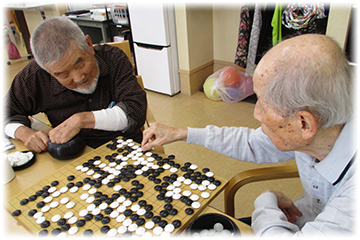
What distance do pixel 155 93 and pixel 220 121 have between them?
4.17ft

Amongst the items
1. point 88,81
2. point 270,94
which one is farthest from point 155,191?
point 88,81

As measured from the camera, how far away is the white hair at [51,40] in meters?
1.16

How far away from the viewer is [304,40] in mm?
704

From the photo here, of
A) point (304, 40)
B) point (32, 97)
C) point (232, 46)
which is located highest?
point (304, 40)

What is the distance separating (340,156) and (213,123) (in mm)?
2163

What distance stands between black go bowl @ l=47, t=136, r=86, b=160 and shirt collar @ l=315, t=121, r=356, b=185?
95cm

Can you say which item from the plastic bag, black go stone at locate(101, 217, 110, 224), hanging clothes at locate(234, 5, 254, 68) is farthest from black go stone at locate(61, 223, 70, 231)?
the plastic bag

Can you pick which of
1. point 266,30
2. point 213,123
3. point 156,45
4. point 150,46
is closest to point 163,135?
point 213,123

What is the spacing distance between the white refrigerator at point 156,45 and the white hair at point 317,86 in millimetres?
2813

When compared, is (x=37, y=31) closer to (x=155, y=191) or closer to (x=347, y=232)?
(x=155, y=191)

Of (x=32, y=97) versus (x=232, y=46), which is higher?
(x=32, y=97)

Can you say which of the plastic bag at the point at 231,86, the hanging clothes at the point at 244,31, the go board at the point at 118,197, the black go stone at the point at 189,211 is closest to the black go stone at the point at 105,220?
the go board at the point at 118,197

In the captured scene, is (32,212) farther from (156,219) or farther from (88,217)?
(156,219)

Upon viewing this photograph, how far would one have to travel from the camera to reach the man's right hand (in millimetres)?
1214
